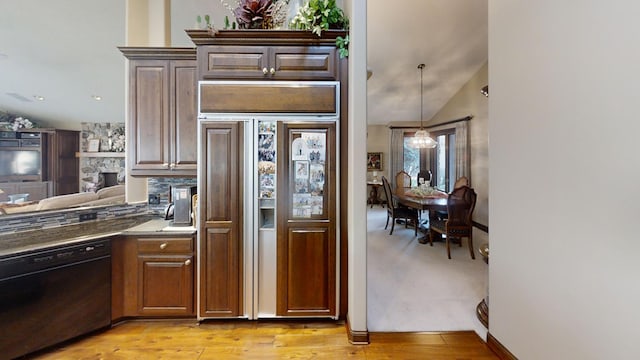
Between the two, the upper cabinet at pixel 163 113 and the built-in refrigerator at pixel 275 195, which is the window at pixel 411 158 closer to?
the built-in refrigerator at pixel 275 195

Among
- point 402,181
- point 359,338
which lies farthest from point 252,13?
point 402,181

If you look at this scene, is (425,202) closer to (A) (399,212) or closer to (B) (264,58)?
(A) (399,212)

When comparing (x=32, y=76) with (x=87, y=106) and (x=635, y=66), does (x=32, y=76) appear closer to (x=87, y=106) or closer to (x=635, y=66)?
(x=87, y=106)

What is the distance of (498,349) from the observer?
195 cm

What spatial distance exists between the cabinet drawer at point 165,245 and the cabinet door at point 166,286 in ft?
0.17

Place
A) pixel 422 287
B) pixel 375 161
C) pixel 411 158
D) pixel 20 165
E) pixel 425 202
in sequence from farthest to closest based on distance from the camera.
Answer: pixel 375 161 → pixel 411 158 → pixel 20 165 → pixel 425 202 → pixel 422 287

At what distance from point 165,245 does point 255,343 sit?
44.9 inches

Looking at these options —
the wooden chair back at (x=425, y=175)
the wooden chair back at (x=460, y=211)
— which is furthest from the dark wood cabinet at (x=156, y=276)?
the wooden chair back at (x=425, y=175)

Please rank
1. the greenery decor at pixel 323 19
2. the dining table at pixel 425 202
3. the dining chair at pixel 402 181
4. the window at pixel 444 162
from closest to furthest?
the greenery decor at pixel 323 19 → the dining table at pixel 425 202 → the dining chair at pixel 402 181 → the window at pixel 444 162

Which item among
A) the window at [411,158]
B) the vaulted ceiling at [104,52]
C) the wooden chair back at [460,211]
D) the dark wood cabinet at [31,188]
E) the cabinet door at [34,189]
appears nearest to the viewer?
the vaulted ceiling at [104,52]

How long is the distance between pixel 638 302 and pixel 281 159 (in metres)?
2.22

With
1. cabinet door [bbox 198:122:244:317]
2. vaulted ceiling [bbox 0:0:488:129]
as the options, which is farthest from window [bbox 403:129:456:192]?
cabinet door [bbox 198:122:244:317]

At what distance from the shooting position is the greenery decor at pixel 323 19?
223cm

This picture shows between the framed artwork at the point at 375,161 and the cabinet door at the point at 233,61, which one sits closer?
the cabinet door at the point at 233,61
